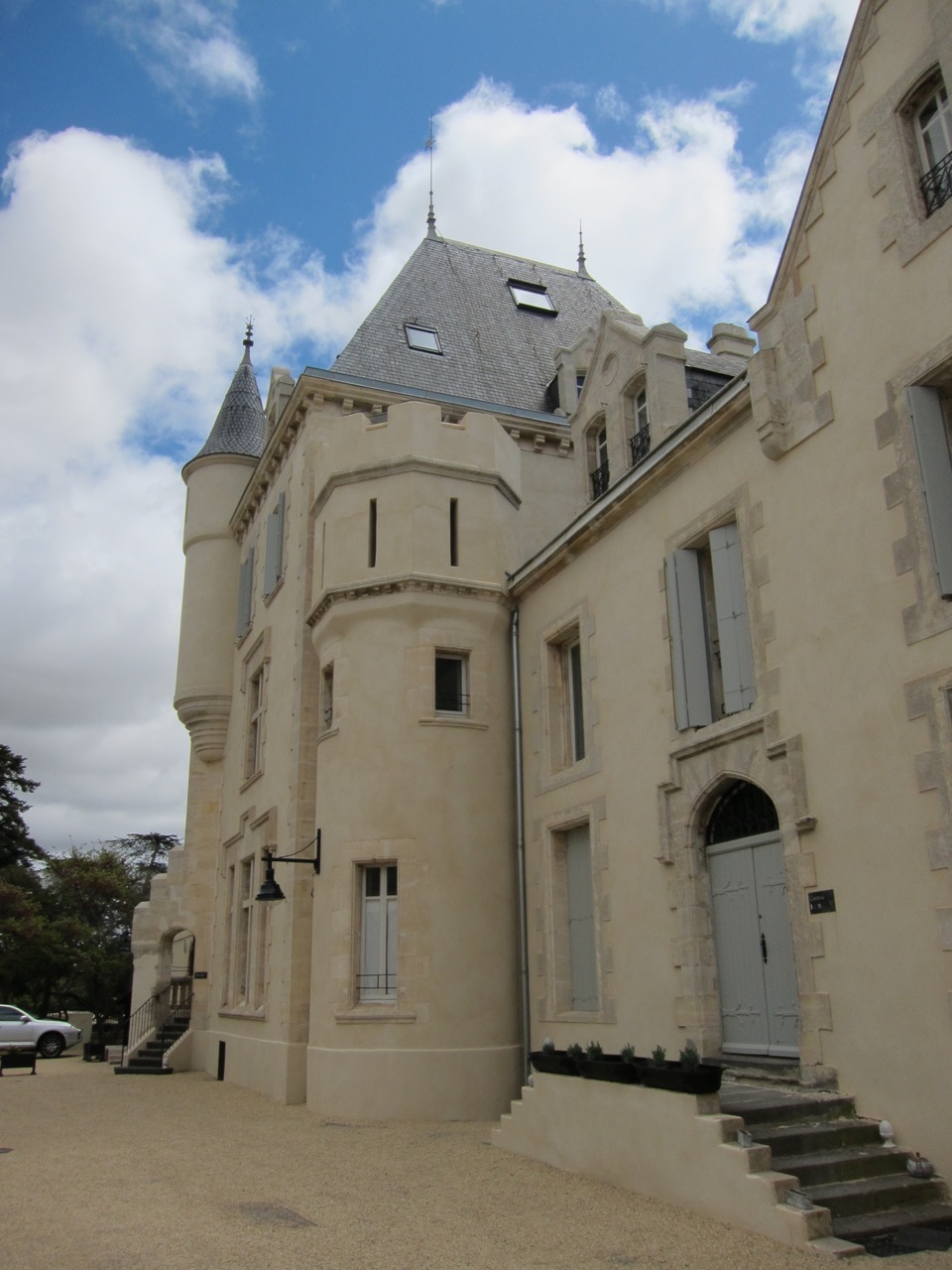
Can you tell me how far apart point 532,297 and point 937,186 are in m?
14.7

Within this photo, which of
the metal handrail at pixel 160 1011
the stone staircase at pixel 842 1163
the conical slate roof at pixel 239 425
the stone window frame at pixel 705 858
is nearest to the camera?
the stone staircase at pixel 842 1163

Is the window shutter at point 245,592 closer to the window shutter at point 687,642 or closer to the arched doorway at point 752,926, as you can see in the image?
the window shutter at point 687,642

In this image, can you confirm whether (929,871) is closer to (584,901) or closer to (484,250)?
(584,901)

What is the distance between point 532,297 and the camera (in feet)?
71.9

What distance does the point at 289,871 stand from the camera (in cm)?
1434

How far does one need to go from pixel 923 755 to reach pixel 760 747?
1.90m

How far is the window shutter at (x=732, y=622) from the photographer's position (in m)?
9.41

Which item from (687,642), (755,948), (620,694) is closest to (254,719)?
(620,694)

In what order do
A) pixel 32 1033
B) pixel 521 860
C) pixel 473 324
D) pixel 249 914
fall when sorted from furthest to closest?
pixel 32 1033 < pixel 473 324 < pixel 249 914 < pixel 521 860

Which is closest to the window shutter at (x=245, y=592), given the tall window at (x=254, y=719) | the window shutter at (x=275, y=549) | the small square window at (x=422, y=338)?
the tall window at (x=254, y=719)

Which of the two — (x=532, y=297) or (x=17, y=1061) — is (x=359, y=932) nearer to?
(x=17, y=1061)

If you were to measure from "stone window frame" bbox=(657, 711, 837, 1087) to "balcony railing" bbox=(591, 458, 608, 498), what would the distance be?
5766 mm

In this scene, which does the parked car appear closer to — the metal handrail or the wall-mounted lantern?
the metal handrail

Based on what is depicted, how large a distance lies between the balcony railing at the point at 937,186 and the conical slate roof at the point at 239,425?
1635 cm
